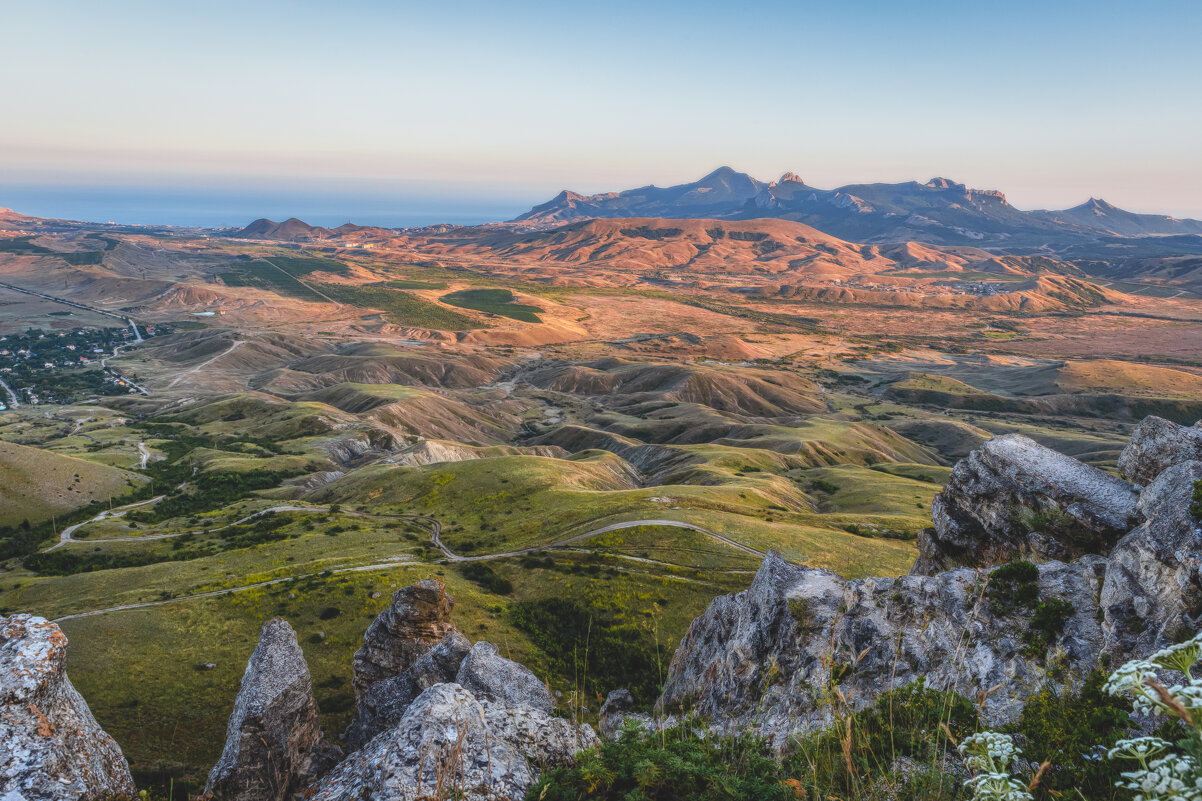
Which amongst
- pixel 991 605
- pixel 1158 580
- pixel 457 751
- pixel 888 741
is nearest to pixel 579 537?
pixel 991 605

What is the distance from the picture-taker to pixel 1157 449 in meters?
26.8

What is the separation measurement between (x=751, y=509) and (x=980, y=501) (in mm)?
44774

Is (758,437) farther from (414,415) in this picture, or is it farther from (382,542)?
(382,542)

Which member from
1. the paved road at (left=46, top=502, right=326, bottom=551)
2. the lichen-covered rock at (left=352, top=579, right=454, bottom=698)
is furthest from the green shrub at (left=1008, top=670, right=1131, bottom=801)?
the paved road at (left=46, top=502, right=326, bottom=551)

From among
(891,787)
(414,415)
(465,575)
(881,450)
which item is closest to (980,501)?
(891,787)

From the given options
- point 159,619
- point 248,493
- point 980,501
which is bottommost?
point 248,493

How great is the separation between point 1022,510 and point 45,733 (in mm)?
42225

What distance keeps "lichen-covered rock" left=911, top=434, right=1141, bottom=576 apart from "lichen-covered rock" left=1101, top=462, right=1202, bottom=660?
22.6ft

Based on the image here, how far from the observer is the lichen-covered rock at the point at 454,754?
14.4 metres

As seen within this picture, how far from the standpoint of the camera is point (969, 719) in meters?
14.6

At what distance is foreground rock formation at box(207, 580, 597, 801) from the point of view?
14.9 m

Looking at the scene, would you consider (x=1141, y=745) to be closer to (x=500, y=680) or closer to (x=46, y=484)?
(x=500, y=680)

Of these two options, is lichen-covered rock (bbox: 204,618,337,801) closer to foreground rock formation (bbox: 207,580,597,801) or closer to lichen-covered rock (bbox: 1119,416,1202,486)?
foreground rock formation (bbox: 207,580,597,801)

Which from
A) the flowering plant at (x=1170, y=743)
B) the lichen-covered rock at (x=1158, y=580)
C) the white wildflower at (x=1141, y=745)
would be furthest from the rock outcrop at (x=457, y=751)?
the lichen-covered rock at (x=1158, y=580)
